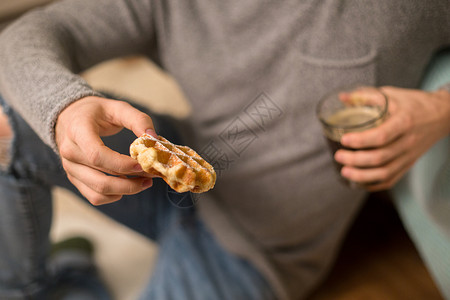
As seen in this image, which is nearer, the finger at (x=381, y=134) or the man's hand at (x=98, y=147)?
the man's hand at (x=98, y=147)

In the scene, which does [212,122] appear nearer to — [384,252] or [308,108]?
[308,108]

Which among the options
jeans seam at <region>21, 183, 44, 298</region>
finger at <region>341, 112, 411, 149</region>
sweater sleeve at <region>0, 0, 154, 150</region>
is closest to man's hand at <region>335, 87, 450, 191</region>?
finger at <region>341, 112, 411, 149</region>

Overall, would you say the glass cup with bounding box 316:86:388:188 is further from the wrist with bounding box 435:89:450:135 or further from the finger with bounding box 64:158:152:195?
the finger with bounding box 64:158:152:195

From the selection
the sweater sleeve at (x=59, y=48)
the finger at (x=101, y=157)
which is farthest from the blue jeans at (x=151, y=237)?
the finger at (x=101, y=157)

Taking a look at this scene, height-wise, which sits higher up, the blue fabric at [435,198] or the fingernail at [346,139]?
the fingernail at [346,139]

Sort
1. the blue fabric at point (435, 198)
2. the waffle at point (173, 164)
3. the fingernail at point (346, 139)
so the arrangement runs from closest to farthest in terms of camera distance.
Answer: the waffle at point (173, 164), the fingernail at point (346, 139), the blue fabric at point (435, 198)

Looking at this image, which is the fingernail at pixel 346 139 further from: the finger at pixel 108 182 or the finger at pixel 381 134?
the finger at pixel 108 182
